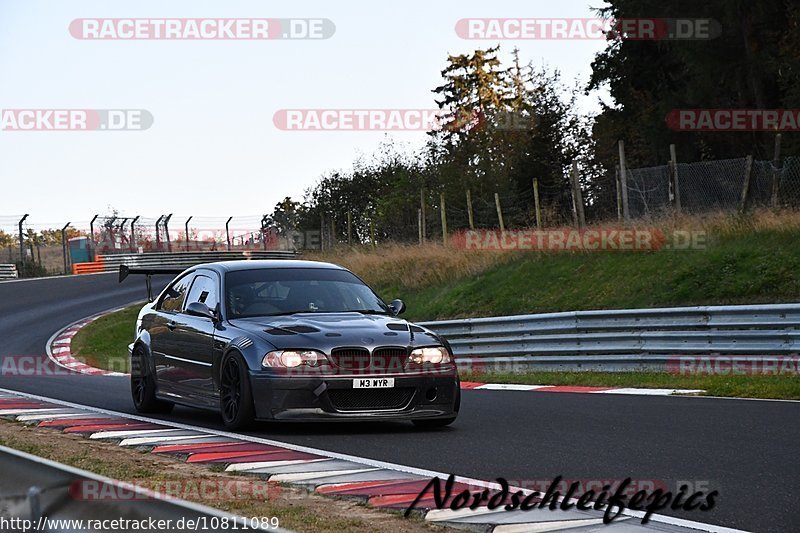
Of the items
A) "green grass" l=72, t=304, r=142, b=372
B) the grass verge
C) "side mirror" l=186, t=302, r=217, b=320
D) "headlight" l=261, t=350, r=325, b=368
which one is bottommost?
"green grass" l=72, t=304, r=142, b=372

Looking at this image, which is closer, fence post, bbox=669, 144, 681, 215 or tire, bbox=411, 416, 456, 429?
tire, bbox=411, 416, 456, 429

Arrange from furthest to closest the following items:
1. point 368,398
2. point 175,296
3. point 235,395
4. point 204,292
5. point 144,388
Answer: point 175,296
point 144,388
point 204,292
point 235,395
point 368,398

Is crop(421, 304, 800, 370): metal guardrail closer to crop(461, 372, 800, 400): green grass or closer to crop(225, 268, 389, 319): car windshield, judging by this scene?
crop(461, 372, 800, 400): green grass

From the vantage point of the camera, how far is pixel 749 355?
15.8 m

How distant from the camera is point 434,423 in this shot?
10617 millimetres

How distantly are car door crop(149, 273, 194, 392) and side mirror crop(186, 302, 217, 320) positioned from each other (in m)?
0.49

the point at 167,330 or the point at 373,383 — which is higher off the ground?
the point at 167,330

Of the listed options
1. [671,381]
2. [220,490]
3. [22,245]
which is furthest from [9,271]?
[220,490]

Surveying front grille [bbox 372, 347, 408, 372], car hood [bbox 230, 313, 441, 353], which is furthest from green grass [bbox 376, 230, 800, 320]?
front grille [bbox 372, 347, 408, 372]

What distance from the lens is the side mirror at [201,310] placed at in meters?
10.8

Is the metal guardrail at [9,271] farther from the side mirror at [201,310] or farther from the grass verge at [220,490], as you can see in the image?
the grass verge at [220,490]

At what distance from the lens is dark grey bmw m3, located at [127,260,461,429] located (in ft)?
31.9

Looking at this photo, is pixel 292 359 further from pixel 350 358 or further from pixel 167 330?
pixel 167 330

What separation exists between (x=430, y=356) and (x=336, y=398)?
870 mm
